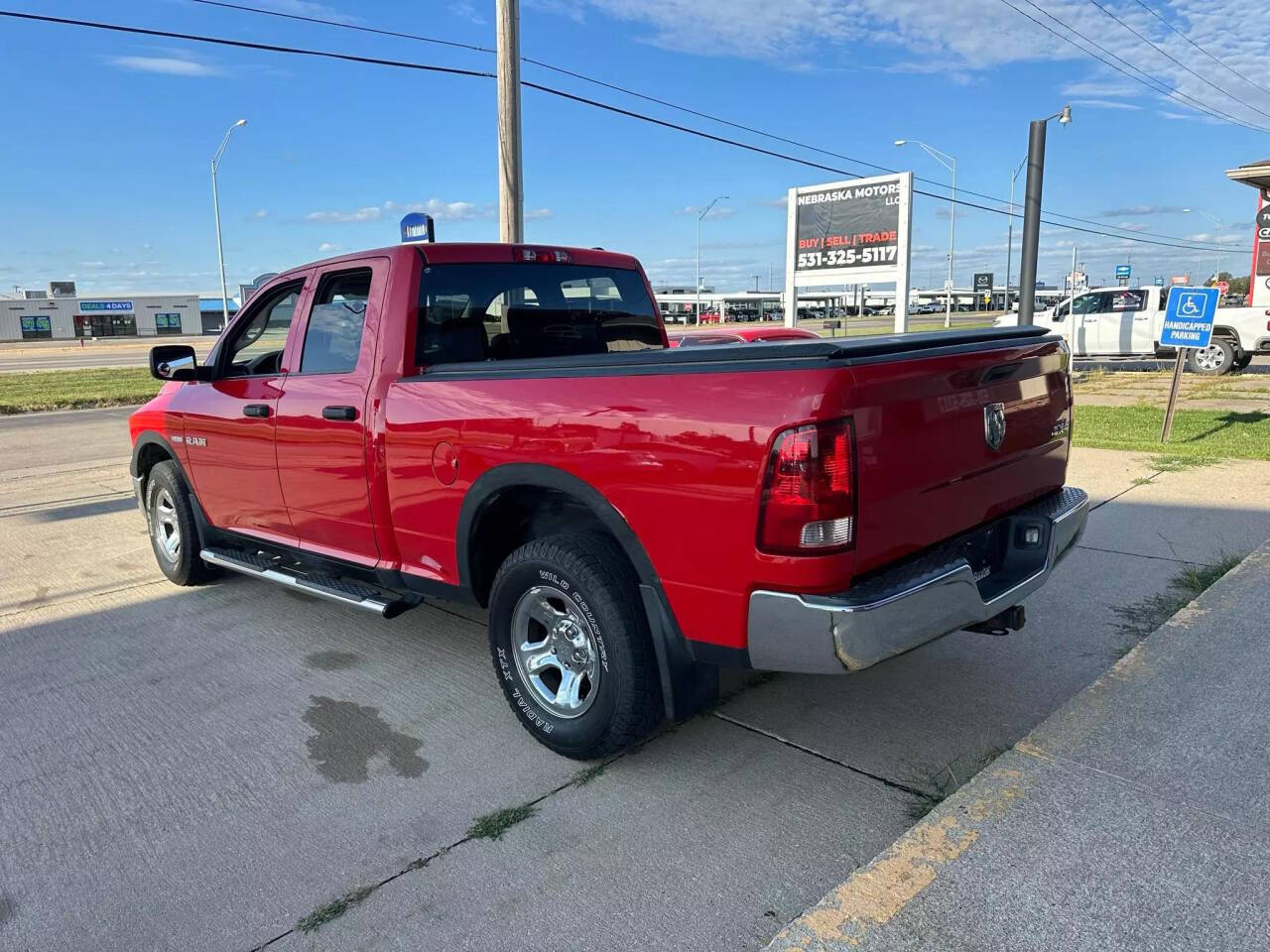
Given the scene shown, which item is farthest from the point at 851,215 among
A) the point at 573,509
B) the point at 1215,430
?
the point at 573,509

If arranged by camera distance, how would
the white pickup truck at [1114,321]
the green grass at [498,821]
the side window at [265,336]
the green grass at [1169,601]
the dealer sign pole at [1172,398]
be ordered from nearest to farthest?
the green grass at [498,821] → the green grass at [1169,601] → the side window at [265,336] → the dealer sign pole at [1172,398] → the white pickup truck at [1114,321]

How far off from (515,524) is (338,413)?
3.29ft

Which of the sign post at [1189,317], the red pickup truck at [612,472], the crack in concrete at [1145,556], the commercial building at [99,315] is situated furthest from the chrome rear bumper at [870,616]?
the commercial building at [99,315]

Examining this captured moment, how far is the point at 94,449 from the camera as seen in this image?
11.6 metres

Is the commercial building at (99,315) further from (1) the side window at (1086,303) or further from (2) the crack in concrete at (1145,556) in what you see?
(2) the crack in concrete at (1145,556)

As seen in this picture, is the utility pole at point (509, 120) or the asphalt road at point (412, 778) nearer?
the asphalt road at point (412, 778)

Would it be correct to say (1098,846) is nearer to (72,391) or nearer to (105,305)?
(72,391)

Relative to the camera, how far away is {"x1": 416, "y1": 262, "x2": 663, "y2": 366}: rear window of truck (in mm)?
4090

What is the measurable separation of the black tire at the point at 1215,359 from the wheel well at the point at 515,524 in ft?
63.6

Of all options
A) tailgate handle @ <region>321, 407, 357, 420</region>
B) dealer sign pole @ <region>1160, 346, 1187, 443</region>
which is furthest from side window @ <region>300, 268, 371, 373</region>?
dealer sign pole @ <region>1160, 346, 1187, 443</region>

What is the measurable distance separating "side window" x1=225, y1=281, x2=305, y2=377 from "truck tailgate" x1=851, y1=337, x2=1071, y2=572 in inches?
124

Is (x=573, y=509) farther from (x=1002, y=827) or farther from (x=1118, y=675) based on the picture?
(x=1118, y=675)

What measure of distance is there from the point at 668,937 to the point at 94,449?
1168 centimetres

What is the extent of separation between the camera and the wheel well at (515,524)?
11.4 feet
